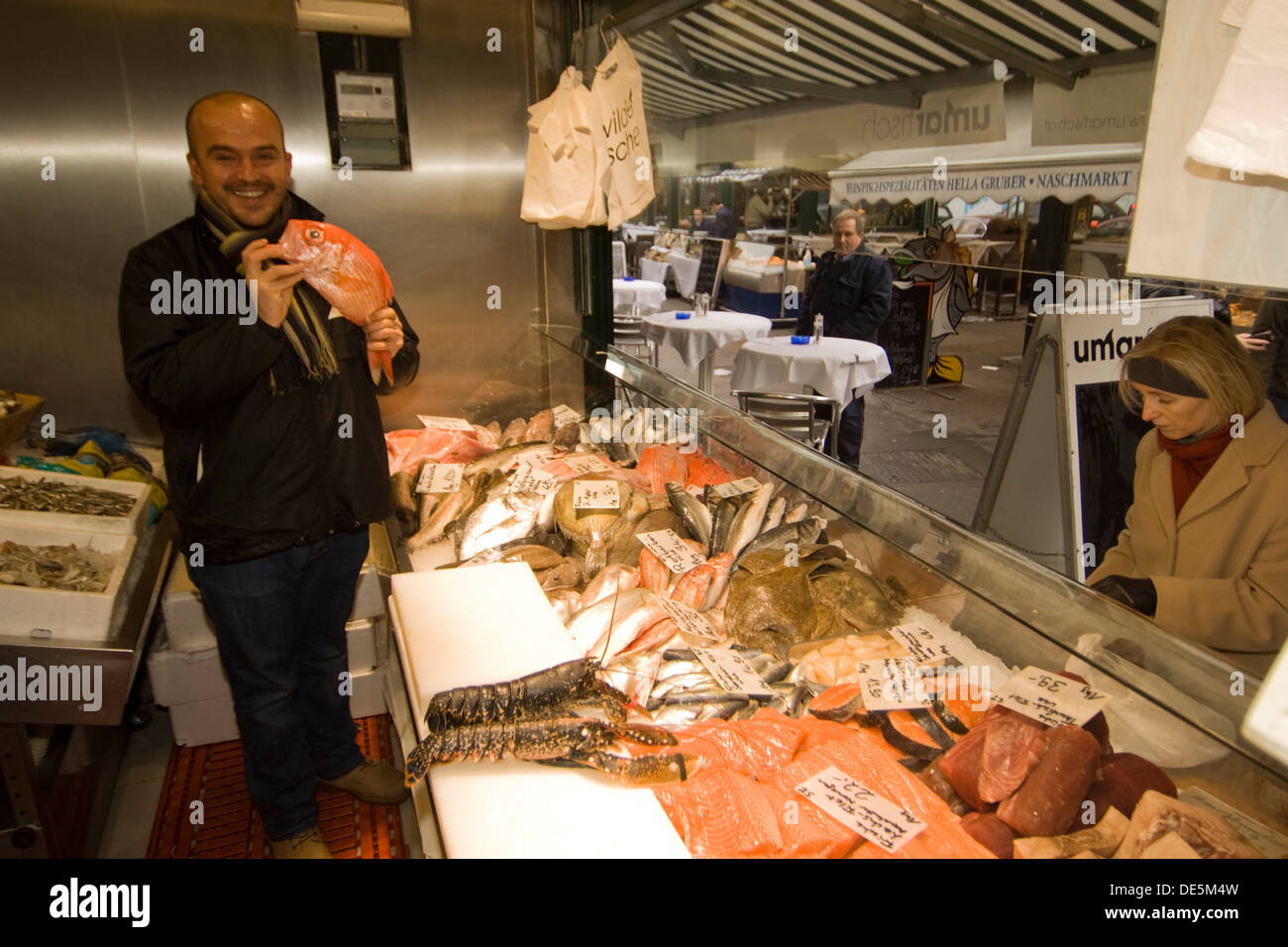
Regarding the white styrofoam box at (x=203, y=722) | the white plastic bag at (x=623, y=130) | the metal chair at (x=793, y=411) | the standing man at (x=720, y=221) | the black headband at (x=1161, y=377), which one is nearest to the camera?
the black headband at (x=1161, y=377)

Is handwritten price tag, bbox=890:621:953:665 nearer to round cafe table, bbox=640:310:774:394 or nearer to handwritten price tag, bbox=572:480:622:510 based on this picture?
handwritten price tag, bbox=572:480:622:510

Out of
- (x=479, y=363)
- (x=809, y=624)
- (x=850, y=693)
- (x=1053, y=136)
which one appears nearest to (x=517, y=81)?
(x=479, y=363)

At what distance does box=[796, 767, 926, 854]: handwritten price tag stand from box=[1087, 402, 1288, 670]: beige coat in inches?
51.1

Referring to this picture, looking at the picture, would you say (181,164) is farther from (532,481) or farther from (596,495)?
(596,495)

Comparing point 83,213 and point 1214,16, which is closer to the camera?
point 1214,16

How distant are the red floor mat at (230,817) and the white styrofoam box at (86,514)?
1078 millimetres

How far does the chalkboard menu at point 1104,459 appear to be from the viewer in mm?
3412

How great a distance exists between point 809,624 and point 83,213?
435 cm

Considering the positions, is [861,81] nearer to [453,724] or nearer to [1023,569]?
[1023,569]

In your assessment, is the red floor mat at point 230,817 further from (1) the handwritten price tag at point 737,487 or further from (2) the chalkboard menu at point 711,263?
(2) the chalkboard menu at point 711,263

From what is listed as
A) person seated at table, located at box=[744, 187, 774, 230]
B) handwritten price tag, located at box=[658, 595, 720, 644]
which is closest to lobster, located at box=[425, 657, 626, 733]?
handwritten price tag, located at box=[658, 595, 720, 644]

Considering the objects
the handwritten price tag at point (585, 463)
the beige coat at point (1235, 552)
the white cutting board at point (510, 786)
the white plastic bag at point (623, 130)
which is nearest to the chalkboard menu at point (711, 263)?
the white plastic bag at point (623, 130)

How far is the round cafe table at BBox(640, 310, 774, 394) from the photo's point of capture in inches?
284
